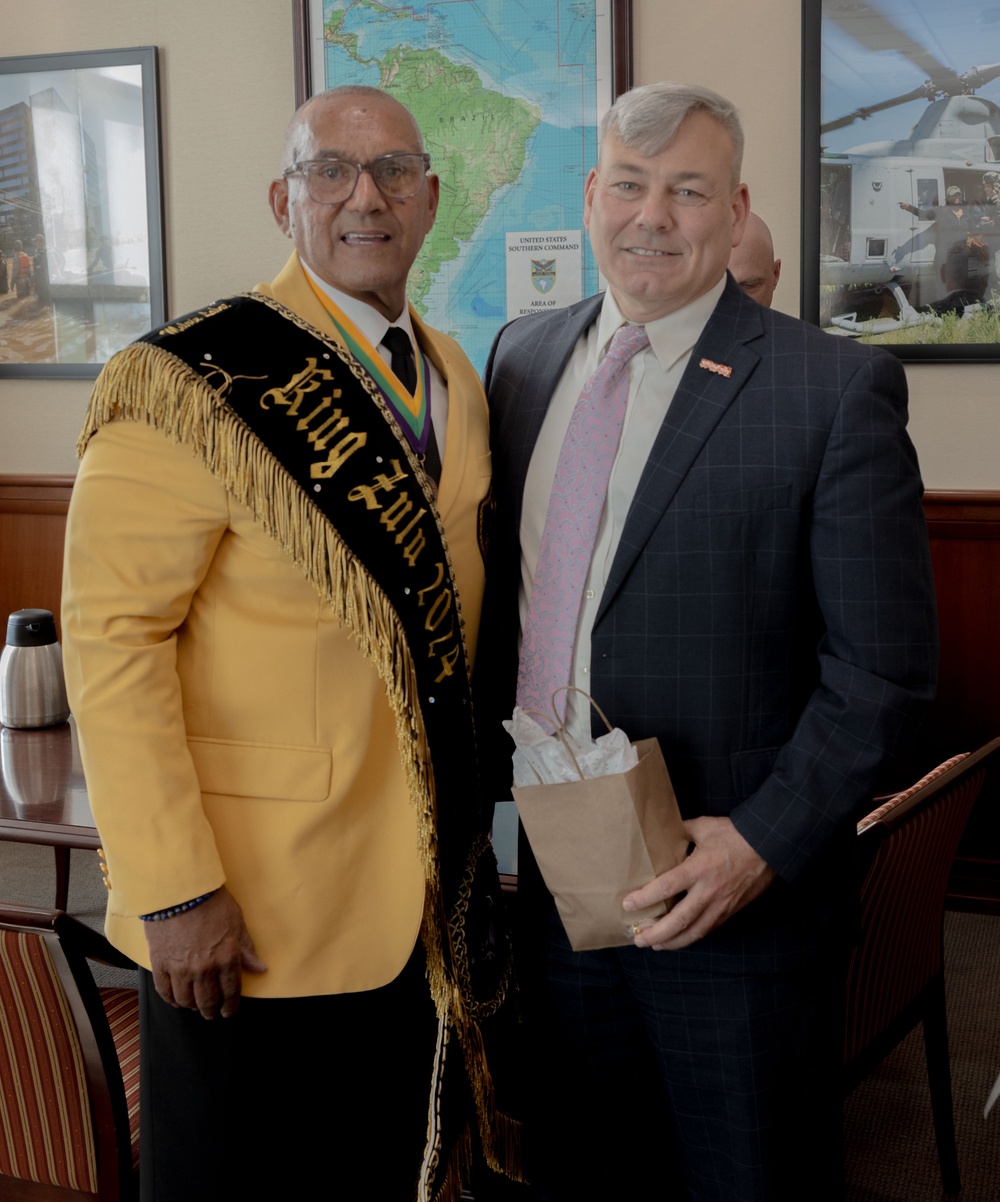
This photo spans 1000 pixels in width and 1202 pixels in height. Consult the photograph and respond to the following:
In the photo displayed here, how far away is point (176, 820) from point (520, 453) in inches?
26.2

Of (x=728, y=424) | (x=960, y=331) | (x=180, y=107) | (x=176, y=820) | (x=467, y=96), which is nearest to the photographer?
(x=176, y=820)

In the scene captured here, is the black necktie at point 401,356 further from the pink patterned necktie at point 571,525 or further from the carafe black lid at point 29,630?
the carafe black lid at point 29,630

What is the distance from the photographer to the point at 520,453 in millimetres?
1635

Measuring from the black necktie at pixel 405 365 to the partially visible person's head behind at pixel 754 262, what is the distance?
3.95 ft

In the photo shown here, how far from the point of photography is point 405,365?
160 cm

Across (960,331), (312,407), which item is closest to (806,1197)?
(312,407)

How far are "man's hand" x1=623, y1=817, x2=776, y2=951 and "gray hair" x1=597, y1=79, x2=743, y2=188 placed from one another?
839mm

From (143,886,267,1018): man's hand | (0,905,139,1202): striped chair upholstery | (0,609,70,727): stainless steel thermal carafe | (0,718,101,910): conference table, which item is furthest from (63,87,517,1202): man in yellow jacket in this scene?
(0,609,70,727): stainless steel thermal carafe

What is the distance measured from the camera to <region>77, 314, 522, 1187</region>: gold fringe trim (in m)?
1.34

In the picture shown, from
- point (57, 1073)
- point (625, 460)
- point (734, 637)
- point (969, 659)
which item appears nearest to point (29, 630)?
point (57, 1073)

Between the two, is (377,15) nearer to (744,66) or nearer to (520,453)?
(744,66)

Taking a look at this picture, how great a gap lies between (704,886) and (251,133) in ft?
10.5

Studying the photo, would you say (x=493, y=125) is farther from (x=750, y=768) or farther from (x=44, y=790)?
(x=750, y=768)

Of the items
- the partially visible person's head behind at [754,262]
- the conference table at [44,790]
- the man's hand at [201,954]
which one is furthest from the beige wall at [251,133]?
the man's hand at [201,954]
